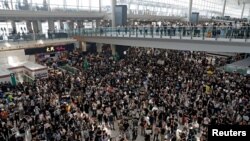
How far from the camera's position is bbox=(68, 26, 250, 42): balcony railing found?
47.4ft

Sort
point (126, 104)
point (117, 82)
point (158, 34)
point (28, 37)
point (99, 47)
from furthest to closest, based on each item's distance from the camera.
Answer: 1. point (99, 47)
2. point (28, 37)
3. point (158, 34)
4. point (117, 82)
5. point (126, 104)

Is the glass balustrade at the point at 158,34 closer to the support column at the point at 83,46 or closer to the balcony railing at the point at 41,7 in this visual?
the support column at the point at 83,46

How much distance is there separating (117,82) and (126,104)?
3.82 m

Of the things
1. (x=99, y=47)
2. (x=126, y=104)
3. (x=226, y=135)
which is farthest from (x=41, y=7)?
(x=226, y=135)

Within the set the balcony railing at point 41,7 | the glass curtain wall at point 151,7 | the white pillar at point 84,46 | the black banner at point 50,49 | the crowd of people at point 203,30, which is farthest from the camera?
the glass curtain wall at point 151,7

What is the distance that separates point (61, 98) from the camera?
560 inches

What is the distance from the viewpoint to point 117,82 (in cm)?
1642

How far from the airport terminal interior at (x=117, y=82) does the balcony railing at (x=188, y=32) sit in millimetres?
61

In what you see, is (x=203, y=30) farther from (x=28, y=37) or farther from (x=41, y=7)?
(x=41, y=7)

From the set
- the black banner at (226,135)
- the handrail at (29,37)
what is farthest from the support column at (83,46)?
the black banner at (226,135)

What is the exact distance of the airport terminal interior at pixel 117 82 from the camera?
10922 millimetres

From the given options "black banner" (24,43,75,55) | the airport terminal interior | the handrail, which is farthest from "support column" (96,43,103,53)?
the handrail

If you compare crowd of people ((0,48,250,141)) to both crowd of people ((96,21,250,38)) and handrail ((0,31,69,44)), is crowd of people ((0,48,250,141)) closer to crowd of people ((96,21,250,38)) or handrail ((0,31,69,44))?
crowd of people ((96,21,250,38))

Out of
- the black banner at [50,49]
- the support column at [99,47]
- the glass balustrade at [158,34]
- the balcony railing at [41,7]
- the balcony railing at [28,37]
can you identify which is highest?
→ the balcony railing at [41,7]
